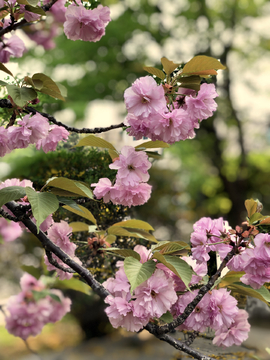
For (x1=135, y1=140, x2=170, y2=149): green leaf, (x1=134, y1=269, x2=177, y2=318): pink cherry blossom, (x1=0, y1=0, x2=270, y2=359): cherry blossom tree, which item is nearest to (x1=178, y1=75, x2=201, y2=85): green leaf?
(x1=0, y1=0, x2=270, y2=359): cherry blossom tree

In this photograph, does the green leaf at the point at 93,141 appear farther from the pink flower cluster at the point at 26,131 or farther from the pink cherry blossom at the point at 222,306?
the pink cherry blossom at the point at 222,306

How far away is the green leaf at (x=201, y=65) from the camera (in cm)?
53

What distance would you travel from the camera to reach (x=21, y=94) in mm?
576

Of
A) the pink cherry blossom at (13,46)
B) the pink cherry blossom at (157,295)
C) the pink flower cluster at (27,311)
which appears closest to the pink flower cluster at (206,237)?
the pink cherry blossom at (157,295)

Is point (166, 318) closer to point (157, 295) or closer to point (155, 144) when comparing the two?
point (157, 295)

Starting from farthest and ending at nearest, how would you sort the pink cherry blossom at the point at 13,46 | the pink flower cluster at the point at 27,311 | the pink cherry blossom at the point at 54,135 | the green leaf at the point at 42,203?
1. the pink flower cluster at the point at 27,311
2. the pink cherry blossom at the point at 13,46
3. the pink cherry blossom at the point at 54,135
4. the green leaf at the point at 42,203

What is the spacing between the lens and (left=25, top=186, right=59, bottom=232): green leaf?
1.57ft

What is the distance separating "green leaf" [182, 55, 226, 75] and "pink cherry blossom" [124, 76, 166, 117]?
0.24ft

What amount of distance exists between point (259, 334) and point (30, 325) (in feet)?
3.21

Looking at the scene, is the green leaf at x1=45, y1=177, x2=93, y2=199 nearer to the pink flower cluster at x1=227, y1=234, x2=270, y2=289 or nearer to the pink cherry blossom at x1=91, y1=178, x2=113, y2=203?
the pink cherry blossom at x1=91, y1=178, x2=113, y2=203

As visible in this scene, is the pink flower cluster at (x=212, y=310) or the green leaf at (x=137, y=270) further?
the pink flower cluster at (x=212, y=310)

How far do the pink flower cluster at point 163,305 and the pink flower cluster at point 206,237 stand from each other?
7 cm

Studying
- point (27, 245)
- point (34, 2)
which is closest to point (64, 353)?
point (27, 245)

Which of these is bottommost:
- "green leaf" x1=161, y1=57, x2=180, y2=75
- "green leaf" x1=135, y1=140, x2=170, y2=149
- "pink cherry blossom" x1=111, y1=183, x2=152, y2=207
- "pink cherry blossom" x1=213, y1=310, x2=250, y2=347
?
"pink cherry blossom" x1=213, y1=310, x2=250, y2=347
